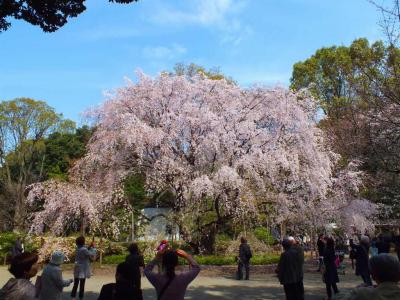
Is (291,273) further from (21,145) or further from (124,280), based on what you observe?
(21,145)

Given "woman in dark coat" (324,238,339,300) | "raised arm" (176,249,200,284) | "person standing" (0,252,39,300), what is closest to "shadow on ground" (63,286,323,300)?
"woman in dark coat" (324,238,339,300)

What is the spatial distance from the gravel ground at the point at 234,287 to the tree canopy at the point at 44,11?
668 centimetres

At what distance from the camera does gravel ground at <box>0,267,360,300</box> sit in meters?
11.0

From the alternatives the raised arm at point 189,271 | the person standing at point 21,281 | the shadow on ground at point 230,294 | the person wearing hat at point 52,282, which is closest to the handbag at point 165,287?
the raised arm at point 189,271

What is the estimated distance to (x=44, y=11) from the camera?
7543 millimetres

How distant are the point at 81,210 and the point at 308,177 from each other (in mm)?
9737

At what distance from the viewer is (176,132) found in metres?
18.1

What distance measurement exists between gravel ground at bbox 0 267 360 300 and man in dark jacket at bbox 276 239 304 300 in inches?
149

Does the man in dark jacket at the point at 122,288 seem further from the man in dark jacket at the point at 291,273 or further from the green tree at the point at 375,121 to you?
the green tree at the point at 375,121

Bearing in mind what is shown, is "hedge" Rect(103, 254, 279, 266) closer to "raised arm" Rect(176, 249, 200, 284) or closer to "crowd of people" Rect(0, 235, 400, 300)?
"crowd of people" Rect(0, 235, 400, 300)

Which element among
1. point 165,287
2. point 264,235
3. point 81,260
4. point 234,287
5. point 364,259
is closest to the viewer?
point 165,287

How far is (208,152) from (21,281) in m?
14.3

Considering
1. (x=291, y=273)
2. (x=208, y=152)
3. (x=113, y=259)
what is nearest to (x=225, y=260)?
(x=208, y=152)

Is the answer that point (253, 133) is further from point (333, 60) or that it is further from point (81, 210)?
point (333, 60)
